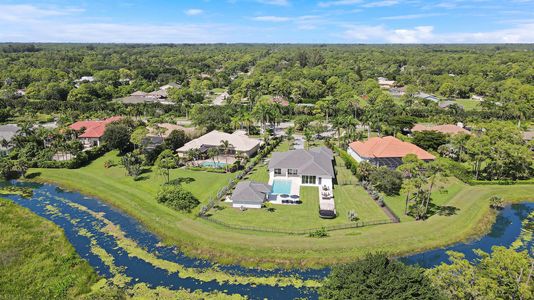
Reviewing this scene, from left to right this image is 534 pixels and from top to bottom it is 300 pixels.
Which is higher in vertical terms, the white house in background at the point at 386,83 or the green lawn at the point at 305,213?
the white house in background at the point at 386,83

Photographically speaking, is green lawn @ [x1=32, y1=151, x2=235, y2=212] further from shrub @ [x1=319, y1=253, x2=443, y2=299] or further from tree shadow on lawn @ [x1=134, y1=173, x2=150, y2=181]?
shrub @ [x1=319, y1=253, x2=443, y2=299]

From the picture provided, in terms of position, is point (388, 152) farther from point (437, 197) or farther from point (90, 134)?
point (90, 134)

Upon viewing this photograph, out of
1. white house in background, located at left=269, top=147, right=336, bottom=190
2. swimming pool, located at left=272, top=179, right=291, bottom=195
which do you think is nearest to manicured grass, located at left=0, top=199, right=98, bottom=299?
swimming pool, located at left=272, top=179, right=291, bottom=195

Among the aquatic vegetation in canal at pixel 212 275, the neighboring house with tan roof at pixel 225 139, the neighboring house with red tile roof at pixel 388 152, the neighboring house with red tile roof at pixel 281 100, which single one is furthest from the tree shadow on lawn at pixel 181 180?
the neighboring house with red tile roof at pixel 281 100

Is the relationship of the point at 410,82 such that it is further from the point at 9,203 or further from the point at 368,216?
the point at 9,203

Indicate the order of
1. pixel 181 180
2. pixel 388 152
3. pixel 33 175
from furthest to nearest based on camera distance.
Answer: pixel 388 152
pixel 33 175
pixel 181 180

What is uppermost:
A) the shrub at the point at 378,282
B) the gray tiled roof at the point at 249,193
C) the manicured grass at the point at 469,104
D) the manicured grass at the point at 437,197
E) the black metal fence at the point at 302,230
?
the manicured grass at the point at 469,104

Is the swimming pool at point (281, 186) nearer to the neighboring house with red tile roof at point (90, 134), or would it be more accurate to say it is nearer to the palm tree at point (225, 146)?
the palm tree at point (225, 146)

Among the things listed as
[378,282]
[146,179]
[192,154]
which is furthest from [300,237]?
[192,154]
